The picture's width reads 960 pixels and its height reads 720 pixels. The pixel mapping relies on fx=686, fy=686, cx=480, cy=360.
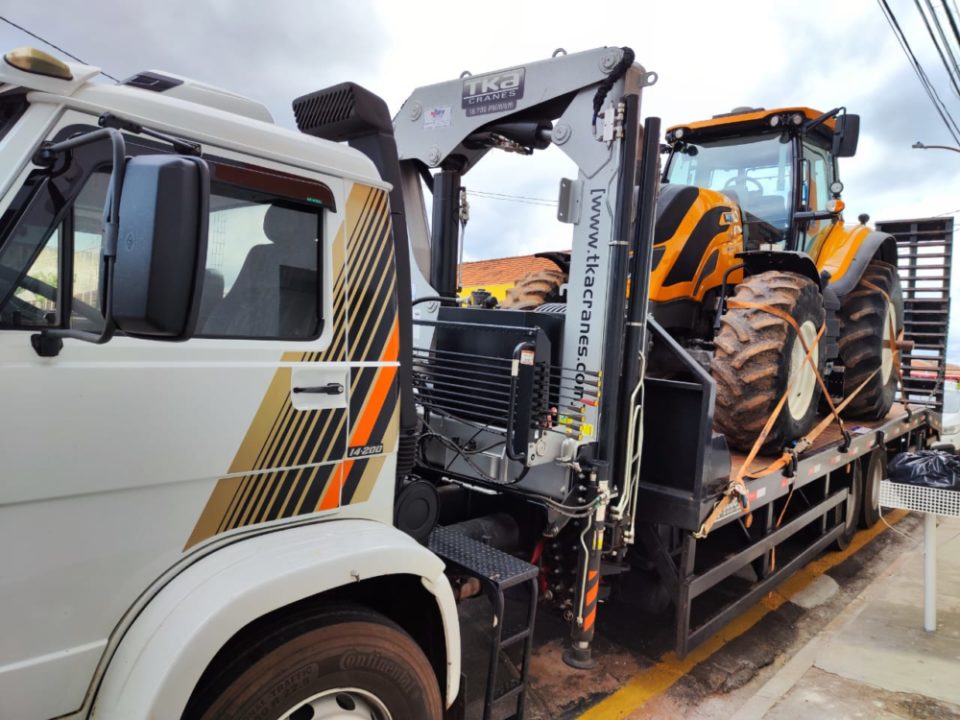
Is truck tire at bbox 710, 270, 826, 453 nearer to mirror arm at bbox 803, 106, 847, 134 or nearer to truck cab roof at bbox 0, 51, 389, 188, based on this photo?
mirror arm at bbox 803, 106, 847, 134

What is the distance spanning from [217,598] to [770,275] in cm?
424

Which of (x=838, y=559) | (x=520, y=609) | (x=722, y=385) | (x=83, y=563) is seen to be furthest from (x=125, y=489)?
(x=838, y=559)

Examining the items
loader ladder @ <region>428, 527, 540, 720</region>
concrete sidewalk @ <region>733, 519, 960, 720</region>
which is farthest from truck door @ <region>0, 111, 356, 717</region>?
concrete sidewalk @ <region>733, 519, 960, 720</region>

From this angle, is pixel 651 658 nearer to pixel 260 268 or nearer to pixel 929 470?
pixel 929 470

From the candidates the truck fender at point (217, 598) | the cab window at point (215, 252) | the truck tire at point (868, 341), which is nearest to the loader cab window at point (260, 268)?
the cab window at point (215, 252)

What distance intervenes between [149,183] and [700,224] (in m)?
4.49

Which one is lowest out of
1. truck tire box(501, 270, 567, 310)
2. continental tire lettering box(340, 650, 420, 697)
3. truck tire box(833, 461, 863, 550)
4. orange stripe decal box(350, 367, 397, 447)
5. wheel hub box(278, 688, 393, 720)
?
truck tire box(833, 461, 863, 550)

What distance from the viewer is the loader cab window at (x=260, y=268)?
200 centimetres

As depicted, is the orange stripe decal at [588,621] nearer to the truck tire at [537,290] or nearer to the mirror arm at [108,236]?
the truck tire at [537,290]

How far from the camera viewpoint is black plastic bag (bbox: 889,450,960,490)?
15.3 feet

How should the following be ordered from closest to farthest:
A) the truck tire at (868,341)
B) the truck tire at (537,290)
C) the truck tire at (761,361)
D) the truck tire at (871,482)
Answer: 1. the truck tire at (761,361)
2. the truck tire at (537,290)
3. the truck tire at (868,341)
4. the truck tire at (871,482)

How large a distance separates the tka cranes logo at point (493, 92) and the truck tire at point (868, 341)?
4.70 m

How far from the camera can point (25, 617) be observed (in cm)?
162

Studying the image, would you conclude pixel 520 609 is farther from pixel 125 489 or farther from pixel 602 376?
pixel 125 489
